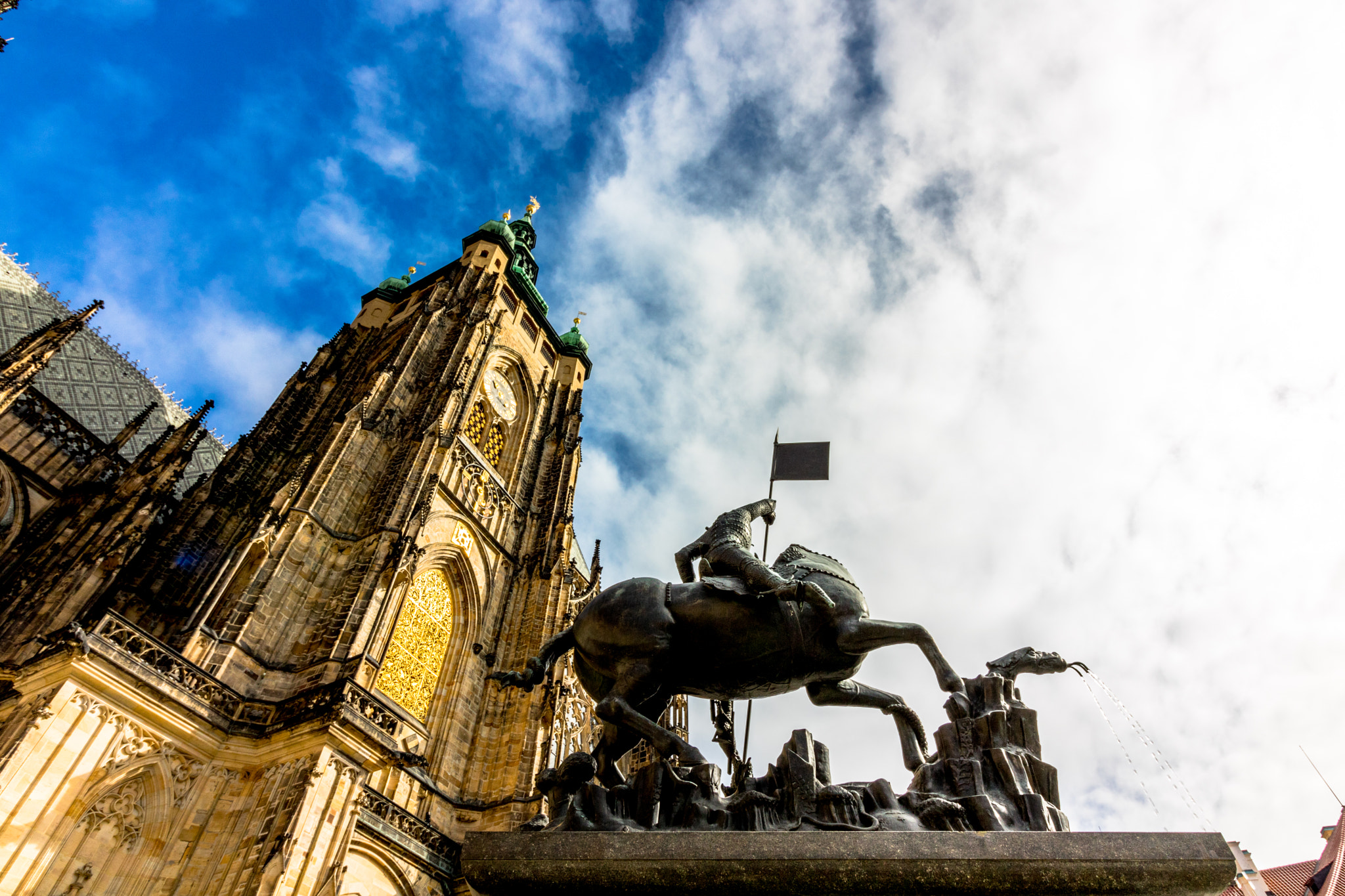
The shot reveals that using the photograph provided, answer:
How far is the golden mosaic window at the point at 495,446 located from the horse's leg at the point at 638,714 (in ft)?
66.0

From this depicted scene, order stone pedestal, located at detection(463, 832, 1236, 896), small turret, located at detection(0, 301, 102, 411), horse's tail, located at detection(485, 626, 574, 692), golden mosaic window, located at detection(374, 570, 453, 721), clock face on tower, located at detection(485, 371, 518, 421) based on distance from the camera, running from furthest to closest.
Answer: clock face on tower, located at detection(485, 371, 518, 421)
golden mosaic window, located at detection(374, 570, 453, 721)
small turret, located at detection(0, 301, 102, 411)
horse's tail, located at detection(485, 626, 574, 692)
stone pedestal, located at detection(463, 832, 1236, 896)

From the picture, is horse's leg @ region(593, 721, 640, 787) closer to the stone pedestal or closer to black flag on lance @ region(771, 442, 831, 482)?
the stone pedestal

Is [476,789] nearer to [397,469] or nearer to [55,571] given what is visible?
[397,469]

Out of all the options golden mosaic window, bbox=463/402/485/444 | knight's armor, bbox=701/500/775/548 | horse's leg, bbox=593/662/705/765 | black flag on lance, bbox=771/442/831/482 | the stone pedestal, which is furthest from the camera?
golden mosaic window, bbox=463/402/485/444

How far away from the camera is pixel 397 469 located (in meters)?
18.8

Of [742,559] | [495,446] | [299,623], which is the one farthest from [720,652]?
[495,446]

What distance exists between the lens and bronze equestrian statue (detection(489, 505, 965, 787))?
4.36 meters

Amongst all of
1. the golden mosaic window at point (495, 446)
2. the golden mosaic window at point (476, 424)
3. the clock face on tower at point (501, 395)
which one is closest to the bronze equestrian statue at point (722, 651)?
the golden mosaic window at point (476, 424)

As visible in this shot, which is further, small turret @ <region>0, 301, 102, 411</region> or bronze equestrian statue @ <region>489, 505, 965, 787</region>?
small turret @ <region>0, 301, 102, 411</region>

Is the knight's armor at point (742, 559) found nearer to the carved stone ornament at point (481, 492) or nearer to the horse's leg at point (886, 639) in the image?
the horse's leg at point (886, 639)

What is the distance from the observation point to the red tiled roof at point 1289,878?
838 inches

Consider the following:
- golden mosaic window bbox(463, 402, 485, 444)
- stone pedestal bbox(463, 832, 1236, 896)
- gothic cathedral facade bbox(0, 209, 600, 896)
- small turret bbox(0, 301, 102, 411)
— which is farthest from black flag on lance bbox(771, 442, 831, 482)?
golden mosaic window bbox(463, 402, 485, 444)

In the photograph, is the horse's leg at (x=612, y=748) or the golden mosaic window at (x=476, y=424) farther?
the golden mosaic window at (x=476, y=424)

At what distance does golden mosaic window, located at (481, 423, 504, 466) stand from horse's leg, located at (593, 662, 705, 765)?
20120 millimetres
